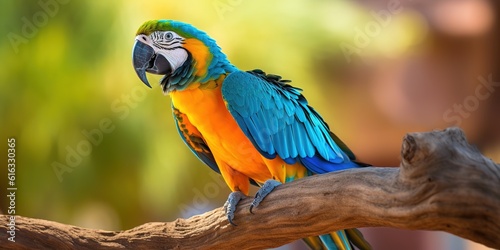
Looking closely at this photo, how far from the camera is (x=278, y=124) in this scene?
6.98ft

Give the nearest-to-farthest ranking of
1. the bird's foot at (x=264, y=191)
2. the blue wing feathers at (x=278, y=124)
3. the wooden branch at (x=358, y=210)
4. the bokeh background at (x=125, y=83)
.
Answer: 1. the wooden branch at (x=358, y=210)
2. the bird's foot at (x=264, y=191)
3. the blue wing feathers at (x=278, y=124)
4. the bokeh background at (x=125, y=83)

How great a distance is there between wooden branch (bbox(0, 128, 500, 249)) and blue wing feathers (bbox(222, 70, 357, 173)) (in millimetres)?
237

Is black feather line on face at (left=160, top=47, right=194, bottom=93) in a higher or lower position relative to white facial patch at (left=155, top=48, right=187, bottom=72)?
lower

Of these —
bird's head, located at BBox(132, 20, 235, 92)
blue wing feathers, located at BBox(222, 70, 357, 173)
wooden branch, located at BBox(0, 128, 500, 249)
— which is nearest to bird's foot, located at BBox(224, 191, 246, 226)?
wooden branch, located at BBox(0, 128, 500, 249)

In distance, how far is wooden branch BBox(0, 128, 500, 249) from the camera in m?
1.38

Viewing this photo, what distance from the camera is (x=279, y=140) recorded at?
2098mm

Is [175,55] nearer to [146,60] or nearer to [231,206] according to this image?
[146,60]

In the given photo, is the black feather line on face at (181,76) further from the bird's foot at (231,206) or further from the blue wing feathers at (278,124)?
the bird's foot at (231,206)

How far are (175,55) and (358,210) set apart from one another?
873mm

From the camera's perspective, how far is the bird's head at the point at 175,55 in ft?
6.93

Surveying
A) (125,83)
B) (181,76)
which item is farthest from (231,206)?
(125,83)

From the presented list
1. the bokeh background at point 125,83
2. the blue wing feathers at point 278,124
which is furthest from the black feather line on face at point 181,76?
the bokeh background at point 125,83

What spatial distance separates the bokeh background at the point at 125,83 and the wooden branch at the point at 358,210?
124cm

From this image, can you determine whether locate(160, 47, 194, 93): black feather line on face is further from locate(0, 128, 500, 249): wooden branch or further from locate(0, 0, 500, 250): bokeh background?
locate(0, 0, 500, 250): bokeh background
